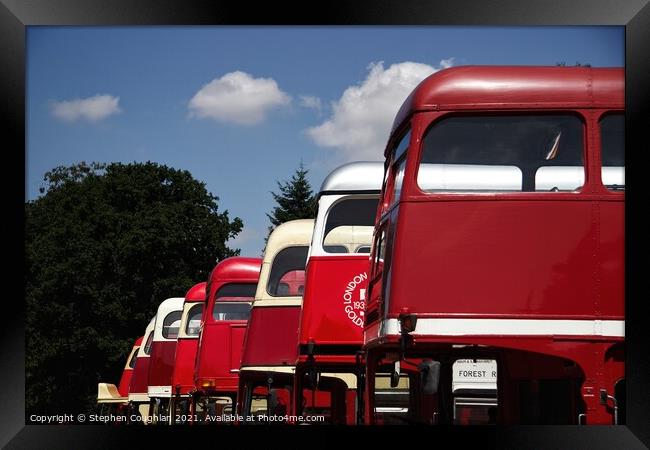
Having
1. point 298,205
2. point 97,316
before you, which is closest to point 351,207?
point 298,205

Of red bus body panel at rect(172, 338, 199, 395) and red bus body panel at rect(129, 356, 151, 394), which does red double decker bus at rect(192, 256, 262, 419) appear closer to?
red bus body panel at rect(172, 338, 199, 395)

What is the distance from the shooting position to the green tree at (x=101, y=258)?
1091 centimetres

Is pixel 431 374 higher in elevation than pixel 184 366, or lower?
higher

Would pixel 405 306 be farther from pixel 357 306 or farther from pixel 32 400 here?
pixel 357 306

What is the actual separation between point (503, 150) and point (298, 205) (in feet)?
21.2

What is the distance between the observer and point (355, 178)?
12875 millimetres

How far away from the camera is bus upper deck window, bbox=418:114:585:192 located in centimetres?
851

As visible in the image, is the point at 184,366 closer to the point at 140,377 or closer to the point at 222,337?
the point at 222,337

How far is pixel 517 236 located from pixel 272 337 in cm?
652

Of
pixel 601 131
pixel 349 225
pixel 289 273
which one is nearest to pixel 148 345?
pixel 289 273

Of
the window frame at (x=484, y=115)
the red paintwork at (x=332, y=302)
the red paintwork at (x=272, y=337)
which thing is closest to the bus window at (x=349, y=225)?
the red paintwork at (x=332, y=302)

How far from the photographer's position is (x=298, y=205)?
1487cm

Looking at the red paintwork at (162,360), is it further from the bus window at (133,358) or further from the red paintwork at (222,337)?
the red paintwork at (222,337)

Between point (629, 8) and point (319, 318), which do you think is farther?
point (319, 318)
